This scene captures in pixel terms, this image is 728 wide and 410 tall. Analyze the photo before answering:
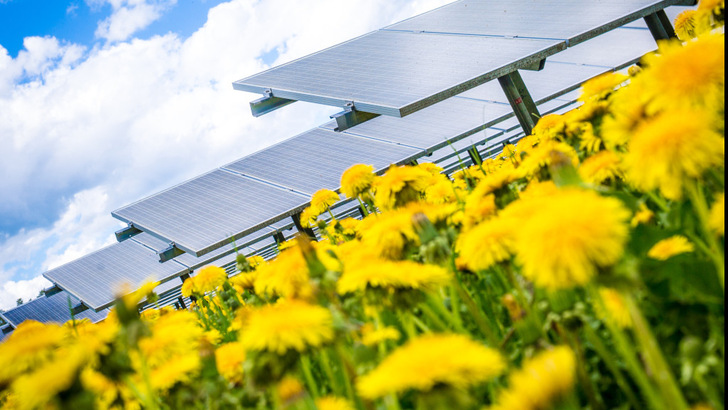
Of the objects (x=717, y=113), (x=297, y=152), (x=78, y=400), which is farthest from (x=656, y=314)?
(x=297, y=152)

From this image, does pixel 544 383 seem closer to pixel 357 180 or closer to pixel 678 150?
pixel 678 150

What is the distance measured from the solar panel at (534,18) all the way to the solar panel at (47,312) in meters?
7.35

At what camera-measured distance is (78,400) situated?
2.91ft

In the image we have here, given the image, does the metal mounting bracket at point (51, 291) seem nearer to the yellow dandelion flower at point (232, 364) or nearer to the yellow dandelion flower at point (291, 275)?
the yellow dandelion flower at point (232, 364)

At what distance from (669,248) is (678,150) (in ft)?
1.28

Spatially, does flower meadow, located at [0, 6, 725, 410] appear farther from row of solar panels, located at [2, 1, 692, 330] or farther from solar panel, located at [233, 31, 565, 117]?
row of solar panels, located at [2, 1, 692, 330]

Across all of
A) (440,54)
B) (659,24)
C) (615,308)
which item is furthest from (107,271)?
(615,308)

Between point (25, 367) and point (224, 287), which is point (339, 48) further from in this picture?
point (25, 367)

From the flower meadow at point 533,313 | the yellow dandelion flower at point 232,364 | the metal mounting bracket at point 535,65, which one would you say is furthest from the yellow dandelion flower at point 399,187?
the metal mounting bracket at point 535,65

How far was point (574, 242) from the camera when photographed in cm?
64

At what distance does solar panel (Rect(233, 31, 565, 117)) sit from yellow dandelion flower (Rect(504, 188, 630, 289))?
10.4ft

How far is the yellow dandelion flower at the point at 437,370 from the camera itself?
2.23 feet

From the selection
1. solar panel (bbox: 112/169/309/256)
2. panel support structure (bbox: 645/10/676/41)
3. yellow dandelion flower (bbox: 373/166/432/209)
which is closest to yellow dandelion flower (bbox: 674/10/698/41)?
yellow dandelion flower (bbox: 373/166/432/209)

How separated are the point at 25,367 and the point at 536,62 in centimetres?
377
